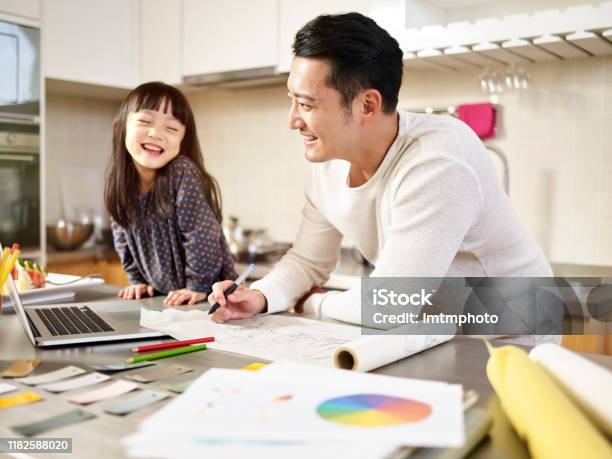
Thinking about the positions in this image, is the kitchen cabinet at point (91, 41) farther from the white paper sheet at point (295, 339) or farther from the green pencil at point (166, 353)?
the green pencil at point (166, 353)

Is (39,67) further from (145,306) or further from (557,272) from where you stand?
(557,272)

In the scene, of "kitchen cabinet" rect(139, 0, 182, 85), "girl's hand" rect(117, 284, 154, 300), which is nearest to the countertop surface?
"girl's hand" rect(117, 284, 154, 300)

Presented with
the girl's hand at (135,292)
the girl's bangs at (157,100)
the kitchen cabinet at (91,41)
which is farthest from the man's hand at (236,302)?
the kitchen cabinet at (91,41)

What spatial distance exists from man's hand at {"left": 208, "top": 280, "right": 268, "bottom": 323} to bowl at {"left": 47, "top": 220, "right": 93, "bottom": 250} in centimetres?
223

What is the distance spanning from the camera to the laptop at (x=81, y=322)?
3.45ft

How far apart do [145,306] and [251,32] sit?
6.19 ft

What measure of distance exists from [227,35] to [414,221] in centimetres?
214

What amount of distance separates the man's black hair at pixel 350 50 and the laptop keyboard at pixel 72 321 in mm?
647

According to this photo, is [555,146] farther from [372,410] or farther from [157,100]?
[372,410]

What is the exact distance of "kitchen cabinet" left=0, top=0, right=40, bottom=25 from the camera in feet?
9.04

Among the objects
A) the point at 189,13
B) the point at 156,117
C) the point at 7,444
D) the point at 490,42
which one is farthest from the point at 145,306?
the point at 189,13

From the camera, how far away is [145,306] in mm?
1404

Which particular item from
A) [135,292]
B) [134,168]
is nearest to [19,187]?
[134,168]

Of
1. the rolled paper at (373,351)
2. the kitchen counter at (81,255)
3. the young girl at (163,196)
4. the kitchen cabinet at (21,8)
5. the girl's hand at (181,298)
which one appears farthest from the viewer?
the kitchen counter at (81,255)
